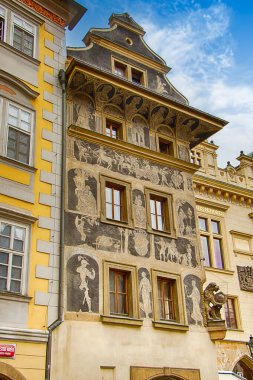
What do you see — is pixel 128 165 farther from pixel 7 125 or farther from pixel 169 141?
pixel 7 125

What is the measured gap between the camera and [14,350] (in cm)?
1041

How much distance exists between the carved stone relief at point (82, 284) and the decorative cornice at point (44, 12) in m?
7.67

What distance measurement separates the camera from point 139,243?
46.2ft

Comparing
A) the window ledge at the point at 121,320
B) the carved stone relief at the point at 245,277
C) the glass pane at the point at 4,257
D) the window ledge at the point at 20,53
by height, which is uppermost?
Result: the window ledge at the point at 20,53

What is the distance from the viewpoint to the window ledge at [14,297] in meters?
10.6

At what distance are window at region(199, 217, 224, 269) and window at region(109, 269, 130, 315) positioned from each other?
22.6 ft

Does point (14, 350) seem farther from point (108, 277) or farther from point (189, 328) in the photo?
point (189, 328)

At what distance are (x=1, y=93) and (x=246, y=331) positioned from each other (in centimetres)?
1339

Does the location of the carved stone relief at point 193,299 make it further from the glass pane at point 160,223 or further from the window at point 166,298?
the glass pane at point 160,223

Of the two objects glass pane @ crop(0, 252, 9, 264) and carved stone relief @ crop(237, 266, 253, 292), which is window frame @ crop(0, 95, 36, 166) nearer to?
glass pane @ crop(0, 252, 9, 264)

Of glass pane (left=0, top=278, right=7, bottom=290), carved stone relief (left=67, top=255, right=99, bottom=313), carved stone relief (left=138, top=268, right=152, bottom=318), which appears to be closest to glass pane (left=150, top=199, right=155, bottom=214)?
carved stone relief (left=138, top=268, right=152, bottom=318)

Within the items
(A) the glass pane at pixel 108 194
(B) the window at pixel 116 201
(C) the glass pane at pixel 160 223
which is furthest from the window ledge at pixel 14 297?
(C) the glass pane at pixel 160 223

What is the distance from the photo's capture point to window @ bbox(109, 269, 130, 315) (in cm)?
1308

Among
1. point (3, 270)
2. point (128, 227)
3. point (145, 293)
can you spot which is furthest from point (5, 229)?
point (145, 293)
